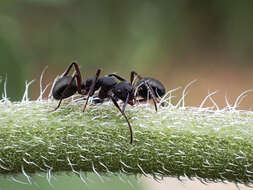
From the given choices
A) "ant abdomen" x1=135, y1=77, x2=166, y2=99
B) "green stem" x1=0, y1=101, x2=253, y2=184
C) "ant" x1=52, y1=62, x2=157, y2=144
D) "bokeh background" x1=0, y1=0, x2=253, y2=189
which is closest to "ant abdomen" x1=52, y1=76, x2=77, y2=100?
"ant" x1=52, y1=62, x2=157, y2=144

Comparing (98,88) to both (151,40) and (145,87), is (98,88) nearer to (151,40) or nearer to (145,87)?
(145,87)

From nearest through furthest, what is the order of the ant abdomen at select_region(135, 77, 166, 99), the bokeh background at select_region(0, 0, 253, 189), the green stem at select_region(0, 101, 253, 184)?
the green stem at select_region(0, 101, 253, 184)
the ant abdomen at select_region(135, 77, 166, 99)
the bokeh background at select_region(0, 0, 253, 189)

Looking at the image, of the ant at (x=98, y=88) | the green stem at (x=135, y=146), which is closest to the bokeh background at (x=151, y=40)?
the ant at (x=98, y=88)

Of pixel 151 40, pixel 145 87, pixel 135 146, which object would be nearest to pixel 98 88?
pixel 145 87

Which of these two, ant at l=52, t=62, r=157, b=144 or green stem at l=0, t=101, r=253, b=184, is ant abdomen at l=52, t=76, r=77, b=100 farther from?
green stem at l=0, t=101, r=253, b=184

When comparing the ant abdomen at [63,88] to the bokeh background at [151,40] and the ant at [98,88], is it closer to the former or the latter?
the ant at [98,88]

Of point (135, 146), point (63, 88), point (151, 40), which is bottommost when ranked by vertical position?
point (135, 146)

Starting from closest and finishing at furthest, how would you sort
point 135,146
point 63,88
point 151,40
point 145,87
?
1. point 135,146
2. point 63,88
3. point 145,87
4. point 151,40
